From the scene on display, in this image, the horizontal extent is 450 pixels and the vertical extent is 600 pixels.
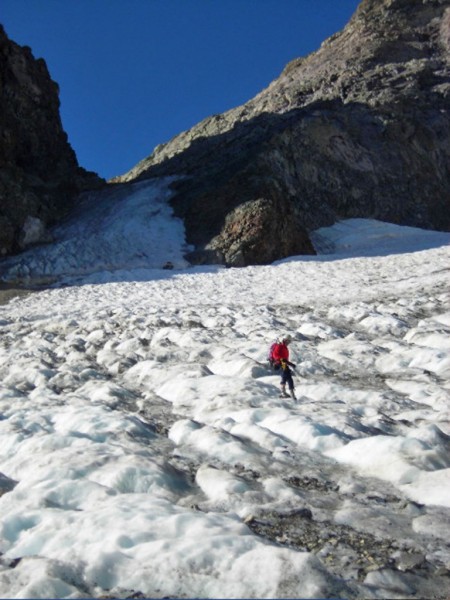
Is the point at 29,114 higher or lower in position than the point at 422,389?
higher

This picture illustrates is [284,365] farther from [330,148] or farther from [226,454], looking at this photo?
[330,148]

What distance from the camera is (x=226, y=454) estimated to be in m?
6.98

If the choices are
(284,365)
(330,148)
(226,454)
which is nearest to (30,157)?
(330,148)

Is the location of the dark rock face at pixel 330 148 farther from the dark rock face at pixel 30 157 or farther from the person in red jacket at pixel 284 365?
the person in red jacket at pixel 284 365

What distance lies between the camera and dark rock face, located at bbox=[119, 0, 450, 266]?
118 ft

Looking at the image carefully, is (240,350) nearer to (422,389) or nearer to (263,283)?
(422,389)

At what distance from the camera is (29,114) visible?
152ft

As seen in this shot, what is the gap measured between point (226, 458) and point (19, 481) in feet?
7.65

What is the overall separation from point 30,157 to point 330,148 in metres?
23.8

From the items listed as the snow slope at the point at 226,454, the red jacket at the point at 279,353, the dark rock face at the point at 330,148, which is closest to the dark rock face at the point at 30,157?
the dark rock face at the point at 330,148

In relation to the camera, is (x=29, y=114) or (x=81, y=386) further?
(x=29, y=114)

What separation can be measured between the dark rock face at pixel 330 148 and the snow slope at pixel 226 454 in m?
18.2

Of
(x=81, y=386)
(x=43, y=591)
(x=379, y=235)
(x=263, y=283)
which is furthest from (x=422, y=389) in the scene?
(x=379, y=235)

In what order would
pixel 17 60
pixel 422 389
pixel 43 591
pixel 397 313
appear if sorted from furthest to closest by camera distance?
pixel 17 60
pixel 397 313
pixel 422 389
pixel 43 591
